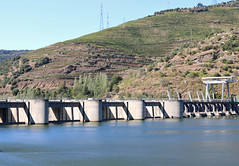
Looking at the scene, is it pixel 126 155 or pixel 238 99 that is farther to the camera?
pixel 238 99

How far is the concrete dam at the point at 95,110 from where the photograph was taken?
6550 centimetres

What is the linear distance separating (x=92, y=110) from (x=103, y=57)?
8807 cm

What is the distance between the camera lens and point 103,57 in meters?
162

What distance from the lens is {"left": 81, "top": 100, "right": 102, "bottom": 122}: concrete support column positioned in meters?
74.8

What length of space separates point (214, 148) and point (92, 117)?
3219 centimetres

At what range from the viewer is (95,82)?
431 feet

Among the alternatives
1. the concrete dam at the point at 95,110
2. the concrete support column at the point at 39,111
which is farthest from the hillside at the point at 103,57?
the concrete support column at the point at 39,111

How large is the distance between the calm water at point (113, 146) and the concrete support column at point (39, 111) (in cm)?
228

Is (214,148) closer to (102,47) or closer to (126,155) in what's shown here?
(126,155)

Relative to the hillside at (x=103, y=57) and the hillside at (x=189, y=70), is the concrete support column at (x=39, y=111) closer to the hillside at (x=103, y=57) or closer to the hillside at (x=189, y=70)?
the hillside at (x=189, y=70)

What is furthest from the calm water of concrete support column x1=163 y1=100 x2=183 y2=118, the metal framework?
the metal framework

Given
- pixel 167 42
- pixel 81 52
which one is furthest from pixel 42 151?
pixel 167 42

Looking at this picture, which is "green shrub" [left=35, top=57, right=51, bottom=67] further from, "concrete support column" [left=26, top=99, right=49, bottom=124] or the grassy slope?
"concrete support column" [left=26, top=99, right=49, bottom=124]

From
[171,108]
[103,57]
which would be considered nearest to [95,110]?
[171,108]
